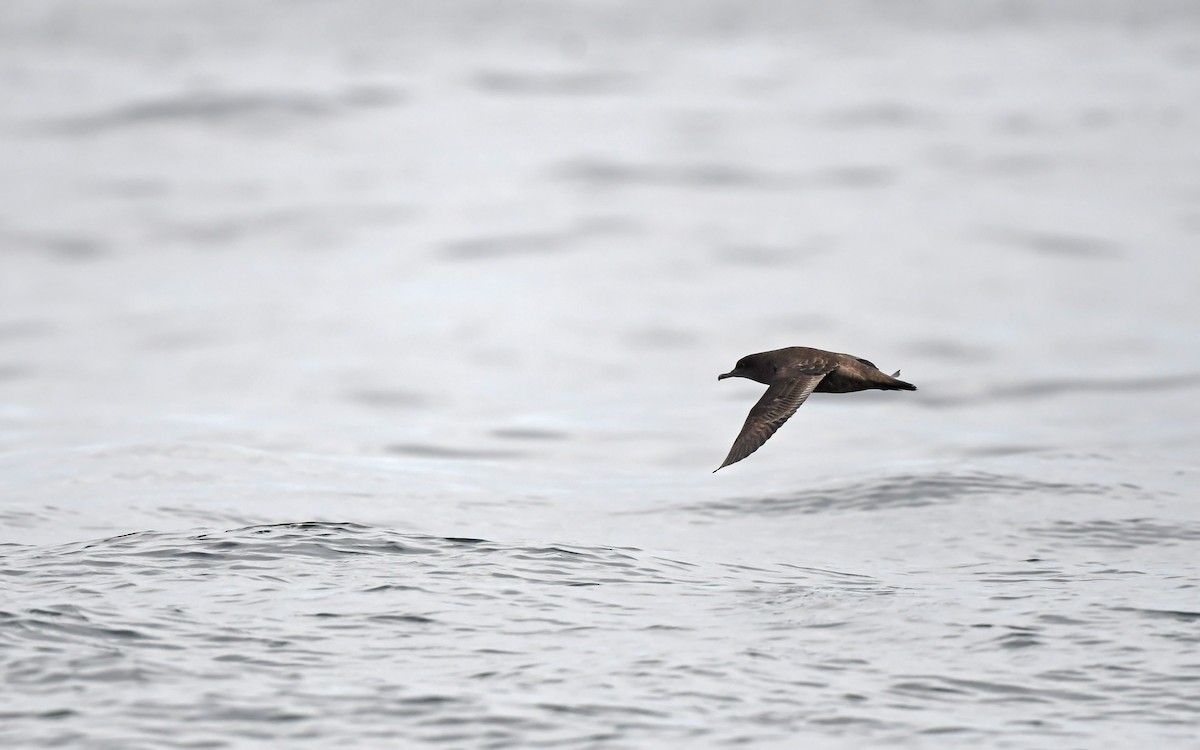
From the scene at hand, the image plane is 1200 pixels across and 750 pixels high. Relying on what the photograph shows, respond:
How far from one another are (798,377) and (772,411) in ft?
2.20

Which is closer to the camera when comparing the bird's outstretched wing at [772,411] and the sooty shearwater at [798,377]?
the bird's outstretched wing at [772,411]

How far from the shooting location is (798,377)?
33.4ft

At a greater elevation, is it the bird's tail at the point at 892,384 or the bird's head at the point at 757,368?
the bird's head at the point at 757,368

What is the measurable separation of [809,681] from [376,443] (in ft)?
29.2

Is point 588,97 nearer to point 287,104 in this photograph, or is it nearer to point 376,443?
point 287,104

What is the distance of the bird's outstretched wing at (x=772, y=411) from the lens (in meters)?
9.07

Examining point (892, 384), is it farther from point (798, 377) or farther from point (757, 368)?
point (757, 368)

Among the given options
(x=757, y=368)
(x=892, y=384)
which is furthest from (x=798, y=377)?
(x=892, y=384)

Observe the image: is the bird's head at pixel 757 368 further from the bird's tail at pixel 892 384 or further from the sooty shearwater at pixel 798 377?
the bird's tail at pixel 892 384

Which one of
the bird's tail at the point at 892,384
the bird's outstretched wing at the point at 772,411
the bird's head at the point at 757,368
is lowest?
the bird's outstretched wing at the point at 772,411

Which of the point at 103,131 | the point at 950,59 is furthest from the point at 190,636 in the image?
the point at 950,59

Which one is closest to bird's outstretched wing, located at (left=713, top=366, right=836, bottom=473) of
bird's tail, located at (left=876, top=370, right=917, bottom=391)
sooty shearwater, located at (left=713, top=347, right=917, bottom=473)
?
sooty shearwater, located at (left=713, top=347, right=917, bottom=473)

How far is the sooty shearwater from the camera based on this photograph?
31.6 feet

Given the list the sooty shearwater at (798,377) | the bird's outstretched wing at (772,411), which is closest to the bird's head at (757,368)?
the sooty shearwater at (798,377)
